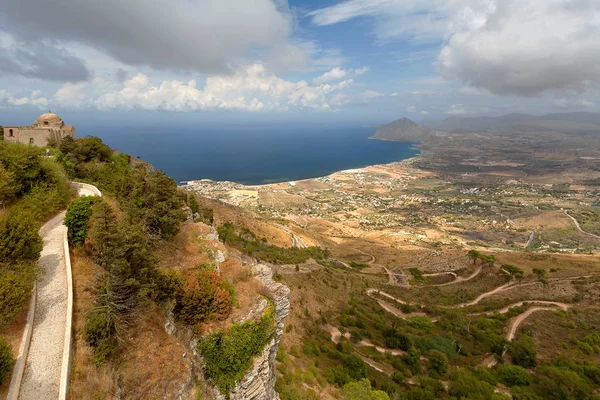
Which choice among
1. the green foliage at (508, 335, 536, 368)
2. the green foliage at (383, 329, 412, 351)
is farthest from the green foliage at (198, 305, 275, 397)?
the green foliage at (508, 335, 536, 368)

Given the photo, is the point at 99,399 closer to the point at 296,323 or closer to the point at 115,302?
the point at 115,302

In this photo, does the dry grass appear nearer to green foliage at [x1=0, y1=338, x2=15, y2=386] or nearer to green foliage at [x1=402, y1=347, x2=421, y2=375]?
green foliage at [x1=0, y1=338, x2=15, y2=386]

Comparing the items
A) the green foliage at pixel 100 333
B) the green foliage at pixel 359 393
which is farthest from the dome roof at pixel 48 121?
the green foliage at pixel 359 393

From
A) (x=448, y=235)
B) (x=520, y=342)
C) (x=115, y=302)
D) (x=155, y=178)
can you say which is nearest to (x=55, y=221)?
(x=155, y=178)

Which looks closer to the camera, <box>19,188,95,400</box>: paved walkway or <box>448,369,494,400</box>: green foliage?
<box>19,188,95,400</box>: paved walkway

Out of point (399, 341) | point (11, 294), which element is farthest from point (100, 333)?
point (399, 341)

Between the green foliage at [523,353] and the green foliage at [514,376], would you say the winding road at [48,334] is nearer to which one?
the green foliage at [514,376]
